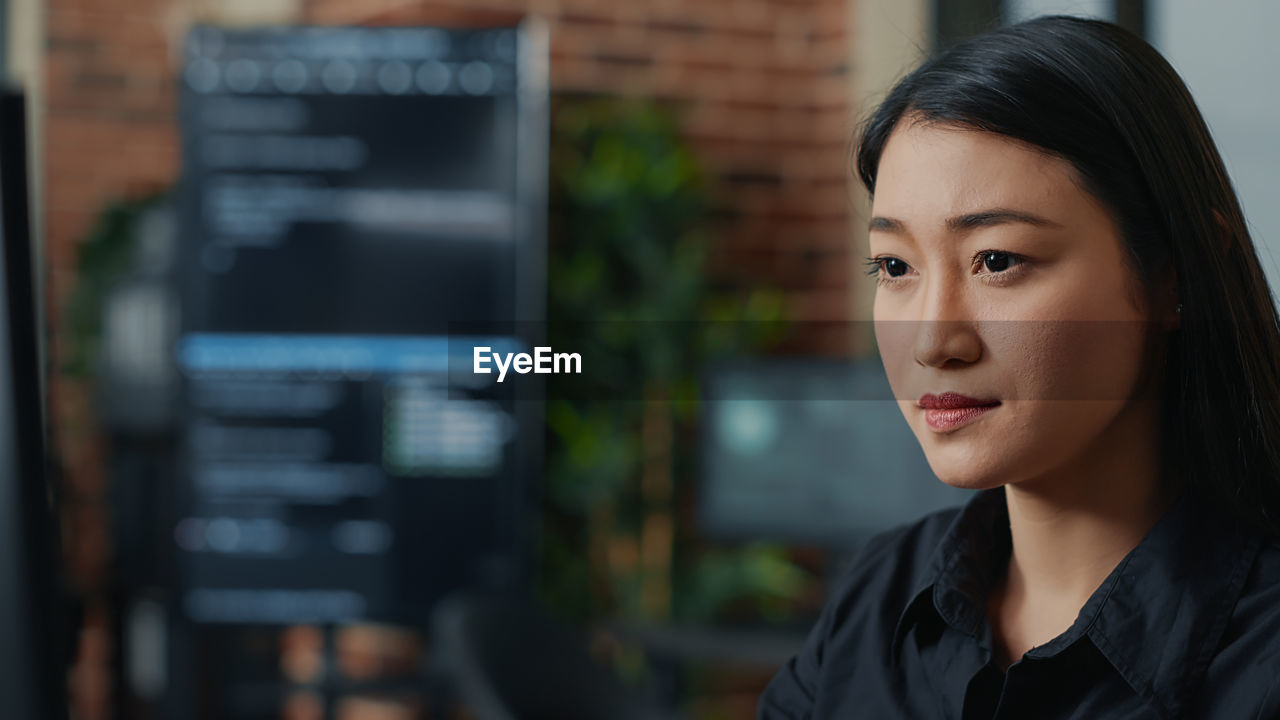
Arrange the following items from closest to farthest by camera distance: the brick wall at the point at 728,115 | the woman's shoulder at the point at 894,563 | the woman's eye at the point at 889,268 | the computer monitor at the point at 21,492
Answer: the computer monitor at the point at 21,492 < the woman's eye at the point at 889,268 < the woman's shoulder at the point at 894,563 < the brick wall at the point at 728,115

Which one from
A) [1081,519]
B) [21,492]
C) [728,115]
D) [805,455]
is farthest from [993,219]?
[728,115]

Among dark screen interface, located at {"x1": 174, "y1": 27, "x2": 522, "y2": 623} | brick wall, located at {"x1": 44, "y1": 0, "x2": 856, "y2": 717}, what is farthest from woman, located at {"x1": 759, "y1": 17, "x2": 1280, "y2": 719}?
brick wall, located at {"x1": 44, "y1": 0, "x2": 856, "y2": 717}

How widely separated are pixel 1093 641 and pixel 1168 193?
0.24m

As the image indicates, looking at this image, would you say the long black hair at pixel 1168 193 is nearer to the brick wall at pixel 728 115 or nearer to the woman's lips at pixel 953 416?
the woman's lips at pixel 953 416

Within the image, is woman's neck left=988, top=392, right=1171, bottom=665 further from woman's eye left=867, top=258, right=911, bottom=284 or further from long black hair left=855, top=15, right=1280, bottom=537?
woman's eye left=867, top=258, right=911, bottom=284

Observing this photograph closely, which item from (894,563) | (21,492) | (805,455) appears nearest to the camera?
(21,492)

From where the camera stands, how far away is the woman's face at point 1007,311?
59 centimetres

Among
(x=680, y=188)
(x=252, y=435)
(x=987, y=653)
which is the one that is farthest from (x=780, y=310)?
(x=987, y=653)

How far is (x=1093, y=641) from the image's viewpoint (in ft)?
2.27

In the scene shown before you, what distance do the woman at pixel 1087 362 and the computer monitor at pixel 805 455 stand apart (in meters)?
1.81

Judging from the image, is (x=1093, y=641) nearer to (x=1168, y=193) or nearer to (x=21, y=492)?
(x=1168, y=193)

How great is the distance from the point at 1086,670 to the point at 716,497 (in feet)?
6.90

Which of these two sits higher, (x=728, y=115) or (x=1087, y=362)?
(x=728, y=115)

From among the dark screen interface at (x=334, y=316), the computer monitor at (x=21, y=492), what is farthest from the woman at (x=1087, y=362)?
the dark screen interface at (x=334, y=316)
